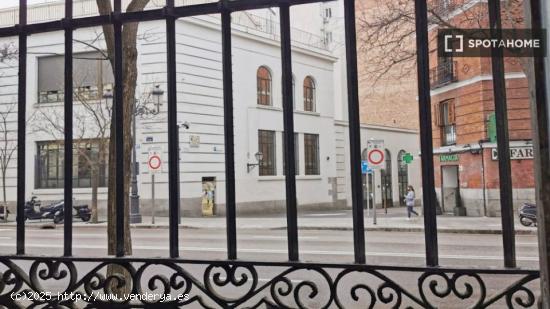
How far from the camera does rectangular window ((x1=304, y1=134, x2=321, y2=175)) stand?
3172 cm

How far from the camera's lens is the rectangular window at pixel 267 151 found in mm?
29047

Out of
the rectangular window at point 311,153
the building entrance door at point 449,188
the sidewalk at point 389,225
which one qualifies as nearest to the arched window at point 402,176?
the rectangular window at point 311,153

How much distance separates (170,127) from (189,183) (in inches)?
941

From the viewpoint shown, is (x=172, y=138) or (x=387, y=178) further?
(x=387, y=178)

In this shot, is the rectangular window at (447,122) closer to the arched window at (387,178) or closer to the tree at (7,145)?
the arched window at (387,178)

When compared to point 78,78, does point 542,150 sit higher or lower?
lower

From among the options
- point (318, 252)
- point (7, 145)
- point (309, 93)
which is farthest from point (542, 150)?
point (309, 93)

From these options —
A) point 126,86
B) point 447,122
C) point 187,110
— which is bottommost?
point 126,86

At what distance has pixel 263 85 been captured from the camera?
96.5ft

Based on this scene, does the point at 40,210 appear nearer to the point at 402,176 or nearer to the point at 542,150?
the point at 402,176

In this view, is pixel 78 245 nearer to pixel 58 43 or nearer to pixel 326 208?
pixel 58 43

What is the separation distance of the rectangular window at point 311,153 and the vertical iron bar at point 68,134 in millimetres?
28530

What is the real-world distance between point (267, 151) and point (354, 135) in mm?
26985

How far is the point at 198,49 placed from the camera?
83.3ft
